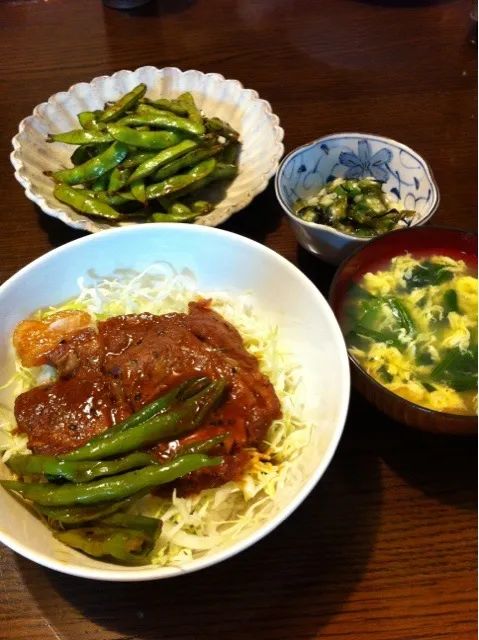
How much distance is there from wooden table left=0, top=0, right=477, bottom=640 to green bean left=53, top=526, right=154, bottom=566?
0.18 m

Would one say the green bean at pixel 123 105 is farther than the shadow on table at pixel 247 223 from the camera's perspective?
Yes

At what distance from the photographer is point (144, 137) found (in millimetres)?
2535

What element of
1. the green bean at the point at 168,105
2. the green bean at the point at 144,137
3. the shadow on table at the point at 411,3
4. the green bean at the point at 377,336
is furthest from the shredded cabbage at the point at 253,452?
the shadow on table at the point at 411,3

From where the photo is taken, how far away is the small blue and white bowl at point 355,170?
90.7 inches

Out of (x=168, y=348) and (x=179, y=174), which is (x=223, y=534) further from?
(x=179, y=174)

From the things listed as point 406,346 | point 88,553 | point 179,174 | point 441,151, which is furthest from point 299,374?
point 441,151

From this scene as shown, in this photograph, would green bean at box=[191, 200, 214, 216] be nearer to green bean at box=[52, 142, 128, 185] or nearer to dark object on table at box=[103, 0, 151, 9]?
green bean at box=[52, 142, 128, 185]

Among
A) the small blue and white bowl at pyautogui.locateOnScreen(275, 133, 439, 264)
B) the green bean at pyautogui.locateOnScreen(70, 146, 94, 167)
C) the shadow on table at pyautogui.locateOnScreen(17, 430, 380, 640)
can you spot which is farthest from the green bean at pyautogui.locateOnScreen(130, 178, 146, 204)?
the shadow on table at pyautogui.locateOnScreen(17, 430, 380, 640)

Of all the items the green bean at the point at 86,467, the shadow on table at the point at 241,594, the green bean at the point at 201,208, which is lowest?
the shadow on table at the point at 241,594

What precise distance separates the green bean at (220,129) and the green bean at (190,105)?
47mm

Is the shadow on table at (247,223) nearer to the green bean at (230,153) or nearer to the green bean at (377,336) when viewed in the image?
the green bean at (230,153)

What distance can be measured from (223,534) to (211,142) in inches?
68.4

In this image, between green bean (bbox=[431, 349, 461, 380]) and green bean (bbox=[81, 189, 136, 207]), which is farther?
green bean (bbox=[81, 189, 136, 207])

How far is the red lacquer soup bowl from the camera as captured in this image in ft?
5.47
